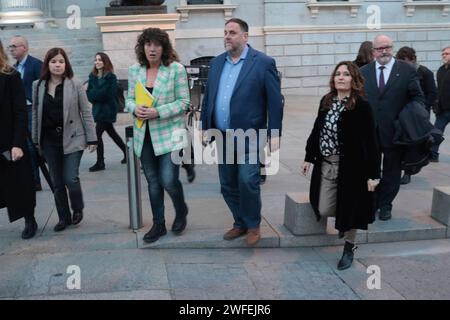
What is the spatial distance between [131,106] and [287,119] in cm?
892

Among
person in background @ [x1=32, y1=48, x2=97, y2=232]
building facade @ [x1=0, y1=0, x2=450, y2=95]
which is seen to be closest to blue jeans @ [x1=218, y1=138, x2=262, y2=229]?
person in background @ [x1=32, y1=48, x2=97, y2=232]

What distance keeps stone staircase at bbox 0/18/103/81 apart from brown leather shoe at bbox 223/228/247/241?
10.0m

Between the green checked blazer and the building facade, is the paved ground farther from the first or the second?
the building facade

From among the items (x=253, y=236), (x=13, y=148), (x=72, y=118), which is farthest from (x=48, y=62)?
(x=253, y=236)

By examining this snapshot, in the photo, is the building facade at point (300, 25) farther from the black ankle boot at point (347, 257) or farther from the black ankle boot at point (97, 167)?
the black ankle boot at point (347, 257)

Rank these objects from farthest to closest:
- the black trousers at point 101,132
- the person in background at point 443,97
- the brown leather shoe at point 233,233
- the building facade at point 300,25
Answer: the building facade at point 300,25
the person in background at point 443,97
the black trousers at point 101,132
the brown leather shoe at point 233,233

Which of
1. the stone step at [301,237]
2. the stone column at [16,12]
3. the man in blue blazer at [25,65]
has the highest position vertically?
the stone column at [16,12]

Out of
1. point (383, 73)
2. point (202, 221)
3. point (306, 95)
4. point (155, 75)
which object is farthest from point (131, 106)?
point (306, 95)

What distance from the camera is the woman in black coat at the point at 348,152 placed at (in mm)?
4664

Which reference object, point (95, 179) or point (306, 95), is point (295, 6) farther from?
point (95, 179)

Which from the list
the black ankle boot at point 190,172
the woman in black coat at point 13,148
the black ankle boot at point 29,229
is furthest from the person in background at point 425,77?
the black ankle boot at point 29,229

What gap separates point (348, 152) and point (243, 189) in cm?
98

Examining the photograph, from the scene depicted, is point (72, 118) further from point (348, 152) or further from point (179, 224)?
point (348, 152)

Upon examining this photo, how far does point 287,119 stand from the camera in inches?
536
